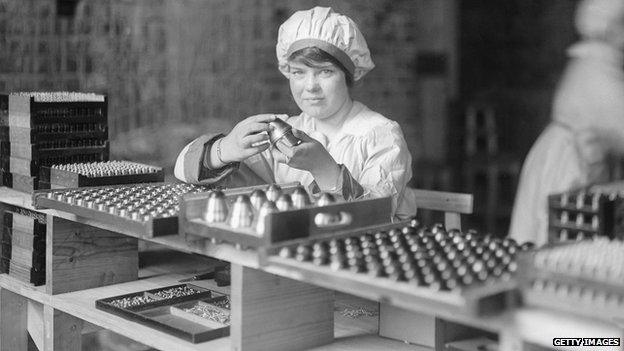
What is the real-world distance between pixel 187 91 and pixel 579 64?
235cm

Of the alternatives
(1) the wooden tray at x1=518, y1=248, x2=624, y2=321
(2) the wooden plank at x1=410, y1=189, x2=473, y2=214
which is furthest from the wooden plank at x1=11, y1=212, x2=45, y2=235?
(1) the wooden tray at x1=518, y1=248, x2=624, y2=321

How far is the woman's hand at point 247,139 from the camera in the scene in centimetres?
230

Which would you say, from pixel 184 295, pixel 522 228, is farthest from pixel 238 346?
pixel 522 228

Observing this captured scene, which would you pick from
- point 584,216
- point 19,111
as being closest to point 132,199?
point 19,111

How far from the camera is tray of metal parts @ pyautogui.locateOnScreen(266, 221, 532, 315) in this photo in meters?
1.36

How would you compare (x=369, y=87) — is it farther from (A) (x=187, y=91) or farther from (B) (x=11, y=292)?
(B) (x=11, y=292)

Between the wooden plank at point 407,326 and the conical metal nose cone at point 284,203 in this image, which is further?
the wooden plank at point 407,326

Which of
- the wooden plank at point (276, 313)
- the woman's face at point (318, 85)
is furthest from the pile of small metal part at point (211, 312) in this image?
the woman's face at point (318, 85)

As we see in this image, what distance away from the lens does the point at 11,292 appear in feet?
9.46

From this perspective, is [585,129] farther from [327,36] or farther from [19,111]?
[19,111]

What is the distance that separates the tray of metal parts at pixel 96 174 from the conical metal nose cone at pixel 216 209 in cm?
85

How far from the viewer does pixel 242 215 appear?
1823mm

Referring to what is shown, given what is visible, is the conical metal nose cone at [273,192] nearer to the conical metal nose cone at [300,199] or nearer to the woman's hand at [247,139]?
the conical metal nose cone at [300,199]
